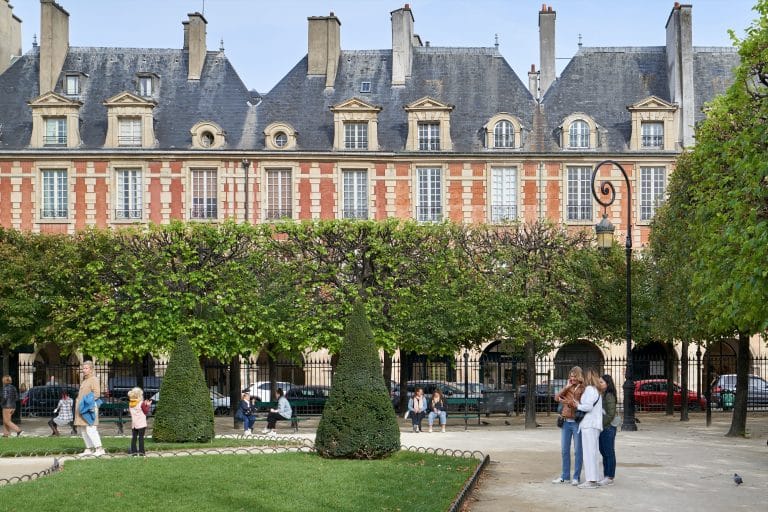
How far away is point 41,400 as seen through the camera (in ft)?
102

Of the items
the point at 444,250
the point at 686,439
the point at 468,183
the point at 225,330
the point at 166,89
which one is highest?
the point at 166,89

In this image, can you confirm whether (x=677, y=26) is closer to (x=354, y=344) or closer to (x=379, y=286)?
(x=379, y=286)

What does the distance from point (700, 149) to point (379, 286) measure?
11.6 meters

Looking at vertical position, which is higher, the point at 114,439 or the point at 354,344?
the point at 354,344

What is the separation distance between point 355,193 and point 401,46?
558 centimetres

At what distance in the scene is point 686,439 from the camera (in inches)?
830

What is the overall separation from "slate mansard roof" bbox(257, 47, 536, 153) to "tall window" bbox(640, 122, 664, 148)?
366 centimetres

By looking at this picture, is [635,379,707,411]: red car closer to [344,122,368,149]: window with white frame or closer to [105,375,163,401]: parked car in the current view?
[344,122,368,149]: window with white frame

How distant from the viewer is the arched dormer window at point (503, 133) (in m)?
37.1

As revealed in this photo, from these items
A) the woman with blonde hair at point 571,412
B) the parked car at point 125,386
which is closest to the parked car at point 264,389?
the parked car at point 125,386

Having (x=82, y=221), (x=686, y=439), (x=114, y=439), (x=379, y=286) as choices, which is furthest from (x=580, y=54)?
(x=114, y=439)

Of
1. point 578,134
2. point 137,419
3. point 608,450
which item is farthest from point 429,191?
point 608,450

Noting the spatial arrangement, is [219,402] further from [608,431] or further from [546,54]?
[608,431]

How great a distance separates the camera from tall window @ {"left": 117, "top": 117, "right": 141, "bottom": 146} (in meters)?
37.0
